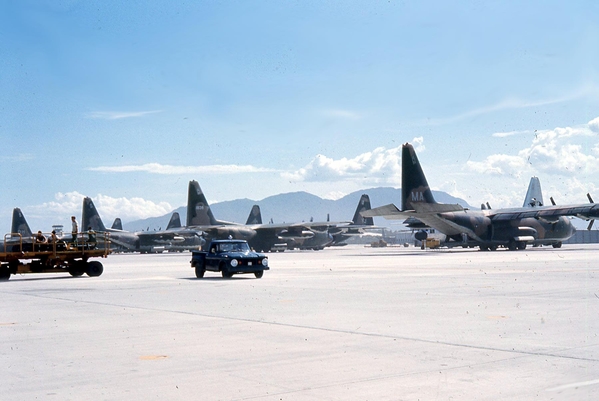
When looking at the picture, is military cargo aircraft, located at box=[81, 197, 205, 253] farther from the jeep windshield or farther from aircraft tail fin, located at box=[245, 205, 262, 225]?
the jeep windshield

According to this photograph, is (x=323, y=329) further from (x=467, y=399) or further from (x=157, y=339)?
(x=467, y=399)

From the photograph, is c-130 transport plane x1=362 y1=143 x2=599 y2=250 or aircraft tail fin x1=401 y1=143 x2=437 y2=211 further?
aircraft tail fin x1=401 y1=143 x2=437 y2=211

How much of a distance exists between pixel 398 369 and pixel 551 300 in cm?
957

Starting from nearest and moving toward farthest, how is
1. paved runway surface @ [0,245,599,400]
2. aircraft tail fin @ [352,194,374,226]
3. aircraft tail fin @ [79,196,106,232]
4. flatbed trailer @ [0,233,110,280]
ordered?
paved runway surface @ [0,245,599,400] → flatbed trailer @ [0,233,110,280] → aircraft tail fin @ [79,196,106,232] → aircraft tail fin @ [352,194,374,226]

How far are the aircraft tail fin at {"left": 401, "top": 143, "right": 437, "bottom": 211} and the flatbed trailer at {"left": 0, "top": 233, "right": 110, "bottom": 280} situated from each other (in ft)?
118

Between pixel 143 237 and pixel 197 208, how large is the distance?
18.6 meters

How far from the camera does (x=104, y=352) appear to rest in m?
10.1

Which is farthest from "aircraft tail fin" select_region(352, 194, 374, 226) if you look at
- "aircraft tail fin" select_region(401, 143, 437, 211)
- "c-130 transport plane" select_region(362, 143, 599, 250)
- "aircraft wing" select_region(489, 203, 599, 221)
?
"aircraft tail fin" select_region(401, 143, 437, 211)

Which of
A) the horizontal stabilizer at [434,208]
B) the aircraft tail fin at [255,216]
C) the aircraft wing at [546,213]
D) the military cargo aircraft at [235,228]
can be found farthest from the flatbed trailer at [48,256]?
the aircraft tail fin at [255,216]

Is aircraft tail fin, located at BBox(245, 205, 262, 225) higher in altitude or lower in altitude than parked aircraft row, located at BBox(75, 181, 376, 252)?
higher

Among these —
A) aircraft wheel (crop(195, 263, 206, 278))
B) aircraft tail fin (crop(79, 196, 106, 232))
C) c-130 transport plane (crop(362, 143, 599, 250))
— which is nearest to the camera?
aircraft wheel (crop(195, 263, 206, 278))

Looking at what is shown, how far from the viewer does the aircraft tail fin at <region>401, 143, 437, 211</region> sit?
6219 centimetres

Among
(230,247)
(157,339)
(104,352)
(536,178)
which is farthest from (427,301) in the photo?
(536,178)

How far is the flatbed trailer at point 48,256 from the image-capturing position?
99.7 feet
